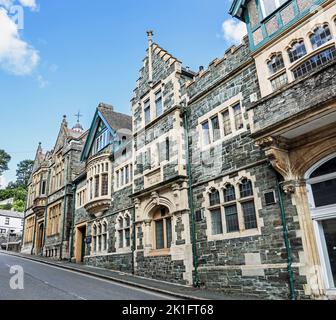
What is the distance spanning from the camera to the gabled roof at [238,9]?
12.0 meters

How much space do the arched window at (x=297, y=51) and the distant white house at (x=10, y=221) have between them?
6473 cm

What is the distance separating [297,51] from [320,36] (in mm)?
793

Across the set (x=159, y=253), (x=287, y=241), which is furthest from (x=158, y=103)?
(x=287, y=241)

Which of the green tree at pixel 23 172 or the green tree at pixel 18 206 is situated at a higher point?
the green tree at pixel 23 172

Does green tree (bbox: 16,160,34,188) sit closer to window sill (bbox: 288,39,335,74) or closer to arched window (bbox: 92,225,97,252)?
arched window (bbox: 92,225,97,252)

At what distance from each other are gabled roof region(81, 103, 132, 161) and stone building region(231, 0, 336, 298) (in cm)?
1248

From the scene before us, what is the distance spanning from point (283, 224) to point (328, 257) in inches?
58.6

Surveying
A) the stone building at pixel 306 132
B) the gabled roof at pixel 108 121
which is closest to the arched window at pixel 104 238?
the gabled roof at pixel 108 121

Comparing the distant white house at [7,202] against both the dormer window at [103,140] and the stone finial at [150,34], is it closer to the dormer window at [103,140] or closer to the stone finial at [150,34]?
the dormer window at [103,140]

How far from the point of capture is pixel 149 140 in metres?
16.3

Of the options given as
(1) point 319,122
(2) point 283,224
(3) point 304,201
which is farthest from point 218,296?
(1) point 319,122

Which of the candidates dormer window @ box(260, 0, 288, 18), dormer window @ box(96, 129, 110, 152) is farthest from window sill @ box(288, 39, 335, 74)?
dormer window @ box(96, 129, 110, 152)

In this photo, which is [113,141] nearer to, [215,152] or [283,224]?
[215,152]

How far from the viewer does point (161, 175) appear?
A: 1460 centimetres
